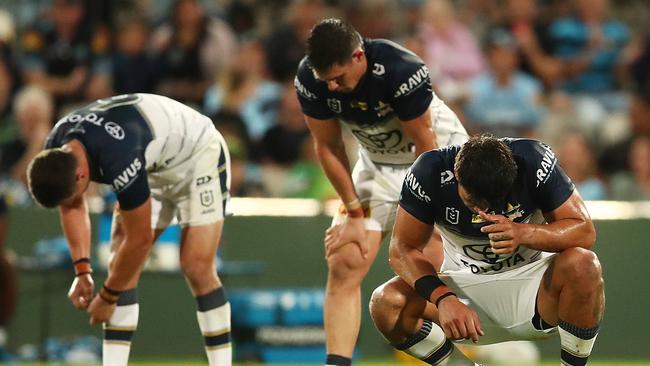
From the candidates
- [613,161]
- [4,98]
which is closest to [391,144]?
[613,161]

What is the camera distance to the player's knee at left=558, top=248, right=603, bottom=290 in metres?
5.83

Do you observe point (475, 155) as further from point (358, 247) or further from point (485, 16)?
point (485, 16)

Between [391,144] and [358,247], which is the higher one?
[391,144]

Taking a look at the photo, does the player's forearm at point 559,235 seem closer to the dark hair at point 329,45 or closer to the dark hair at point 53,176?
the dark hair at point 329,45

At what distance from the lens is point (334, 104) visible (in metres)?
7.17

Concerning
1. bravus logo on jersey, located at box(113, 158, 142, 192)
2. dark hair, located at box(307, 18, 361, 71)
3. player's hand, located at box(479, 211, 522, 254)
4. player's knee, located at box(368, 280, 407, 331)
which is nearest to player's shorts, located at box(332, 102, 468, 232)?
dark hair, located at box(307, 18, 361, 71)

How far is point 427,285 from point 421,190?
1.56 feet

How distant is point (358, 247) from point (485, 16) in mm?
8020

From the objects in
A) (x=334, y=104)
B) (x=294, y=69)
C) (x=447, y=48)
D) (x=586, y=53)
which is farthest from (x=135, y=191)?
(x=586, y=53)

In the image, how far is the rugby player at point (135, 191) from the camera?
6.61 meters

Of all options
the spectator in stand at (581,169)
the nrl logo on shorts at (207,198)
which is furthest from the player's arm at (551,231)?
the spectator in stand at (581,169)

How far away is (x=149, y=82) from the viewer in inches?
529

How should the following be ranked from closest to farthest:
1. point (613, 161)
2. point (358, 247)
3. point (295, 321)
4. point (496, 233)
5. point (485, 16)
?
point (496, 233) < point (358, 247) < point (295, 321) < point (613, 161) < point (485, 16)

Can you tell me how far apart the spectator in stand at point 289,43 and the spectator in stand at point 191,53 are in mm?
464
